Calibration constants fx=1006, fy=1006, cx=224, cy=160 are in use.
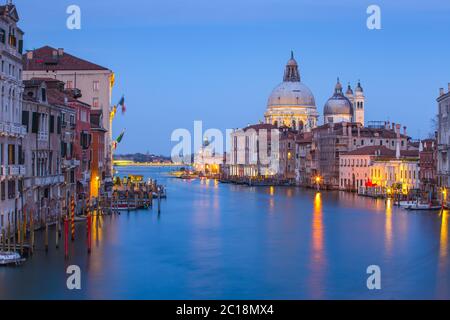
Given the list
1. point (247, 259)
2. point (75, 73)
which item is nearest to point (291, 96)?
point (75, 73)

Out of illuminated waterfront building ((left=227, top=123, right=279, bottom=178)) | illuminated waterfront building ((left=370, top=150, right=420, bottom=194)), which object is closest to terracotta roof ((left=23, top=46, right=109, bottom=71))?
illuminated waterfront building ((left=370, top=150, right=420, bottom=194))

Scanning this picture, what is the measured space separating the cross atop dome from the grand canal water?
70602 millimetres

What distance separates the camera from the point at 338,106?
3593 inches

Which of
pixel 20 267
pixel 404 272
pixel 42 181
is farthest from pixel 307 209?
pixel 20 267

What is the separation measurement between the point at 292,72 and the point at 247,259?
84517 millimetres

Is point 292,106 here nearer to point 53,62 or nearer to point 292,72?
point 292,72

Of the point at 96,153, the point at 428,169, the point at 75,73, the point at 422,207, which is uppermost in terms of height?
the point at 75,73

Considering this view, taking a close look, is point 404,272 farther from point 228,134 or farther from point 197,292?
point 228,134

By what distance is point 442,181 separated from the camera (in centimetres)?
3816

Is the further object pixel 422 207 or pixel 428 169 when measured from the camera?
pixel 428 169

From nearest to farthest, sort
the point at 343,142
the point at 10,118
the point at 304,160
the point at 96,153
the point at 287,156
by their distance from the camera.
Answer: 1. the point at 10,118
2. the point at 96,153
3. the point at 343,142
4. the point at 304,160
5. the point at 287,156

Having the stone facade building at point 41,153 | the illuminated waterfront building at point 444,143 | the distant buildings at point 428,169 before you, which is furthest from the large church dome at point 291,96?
the stone facade building at point 41,153

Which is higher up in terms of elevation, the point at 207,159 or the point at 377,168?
the point at 207,159

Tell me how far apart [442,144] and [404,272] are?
1897cm
